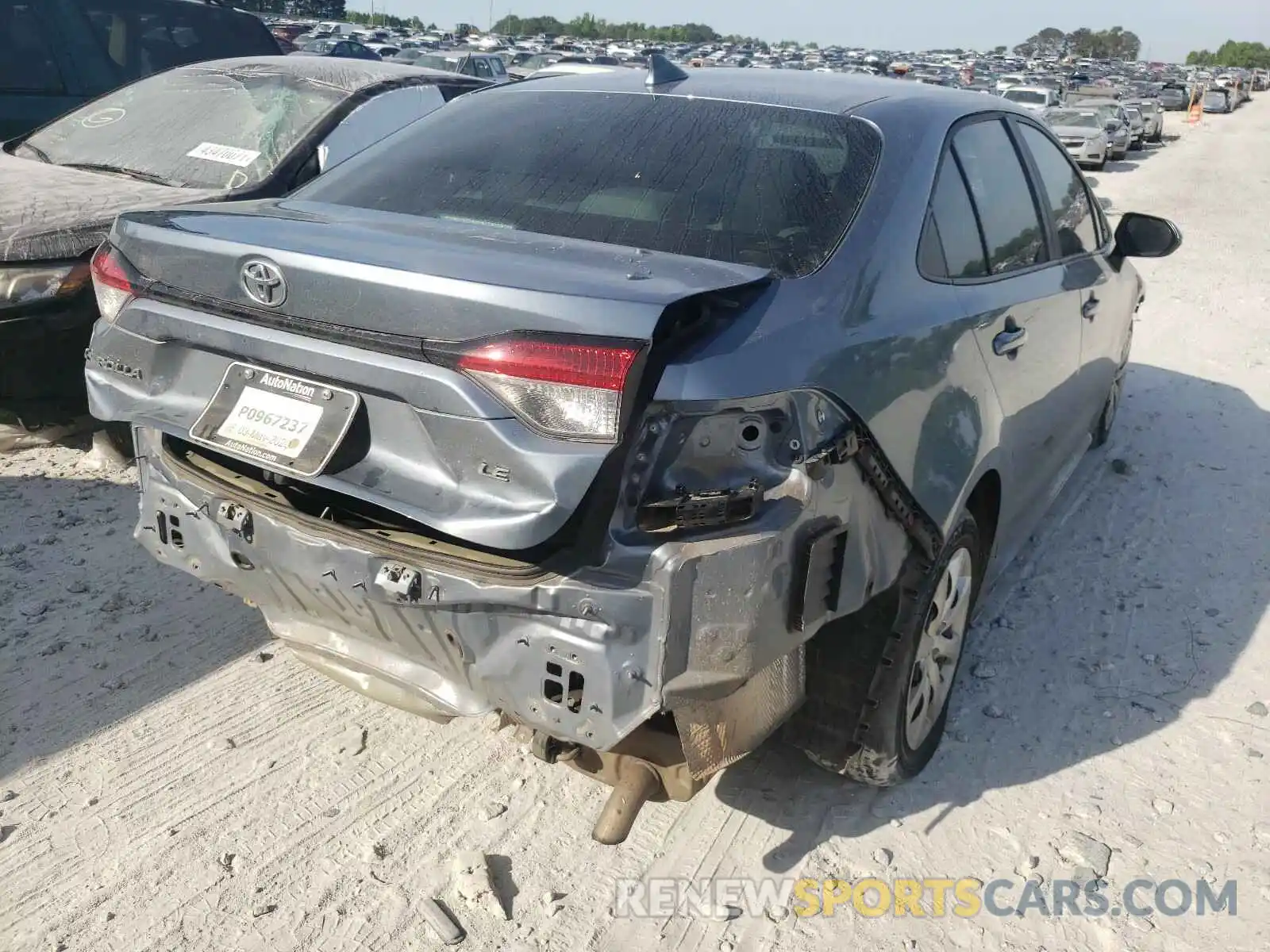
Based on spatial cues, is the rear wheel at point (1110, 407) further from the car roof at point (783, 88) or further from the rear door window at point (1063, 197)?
the car roof at point (783, 88)

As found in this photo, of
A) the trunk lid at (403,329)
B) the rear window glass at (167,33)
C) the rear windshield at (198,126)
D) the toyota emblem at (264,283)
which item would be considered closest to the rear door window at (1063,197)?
the trunk lid at (403,329)

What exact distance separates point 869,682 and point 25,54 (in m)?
6.63

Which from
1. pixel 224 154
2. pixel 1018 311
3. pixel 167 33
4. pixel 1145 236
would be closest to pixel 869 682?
pixel 1018 311

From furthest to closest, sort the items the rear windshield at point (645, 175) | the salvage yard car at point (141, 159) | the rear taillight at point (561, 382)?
the salvage yard car at point (141, 159) → the rear windshield at point (645, 175) → the rear taillight at point (561, 382)

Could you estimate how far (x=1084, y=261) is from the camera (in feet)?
13.1

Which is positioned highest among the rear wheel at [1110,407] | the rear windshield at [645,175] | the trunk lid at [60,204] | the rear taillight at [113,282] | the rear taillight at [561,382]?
the rear windshield at [645,175]

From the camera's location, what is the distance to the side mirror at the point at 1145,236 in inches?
172

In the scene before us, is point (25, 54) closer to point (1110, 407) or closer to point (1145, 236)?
point (1145, 236)

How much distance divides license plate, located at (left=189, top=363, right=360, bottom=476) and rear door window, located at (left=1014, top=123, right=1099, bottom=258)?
267cm

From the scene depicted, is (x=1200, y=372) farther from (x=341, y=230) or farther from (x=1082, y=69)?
(x=1082, y=69)

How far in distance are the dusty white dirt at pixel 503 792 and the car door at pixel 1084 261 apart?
86 centimetres

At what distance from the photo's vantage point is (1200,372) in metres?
7.28

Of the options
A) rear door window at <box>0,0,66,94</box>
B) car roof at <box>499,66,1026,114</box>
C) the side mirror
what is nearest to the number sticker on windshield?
car roof at <box>499,66,1026,114</box>

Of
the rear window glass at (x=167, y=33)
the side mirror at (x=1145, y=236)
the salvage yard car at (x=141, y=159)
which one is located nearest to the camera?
the salvage yard car at (x=141, y=159)
